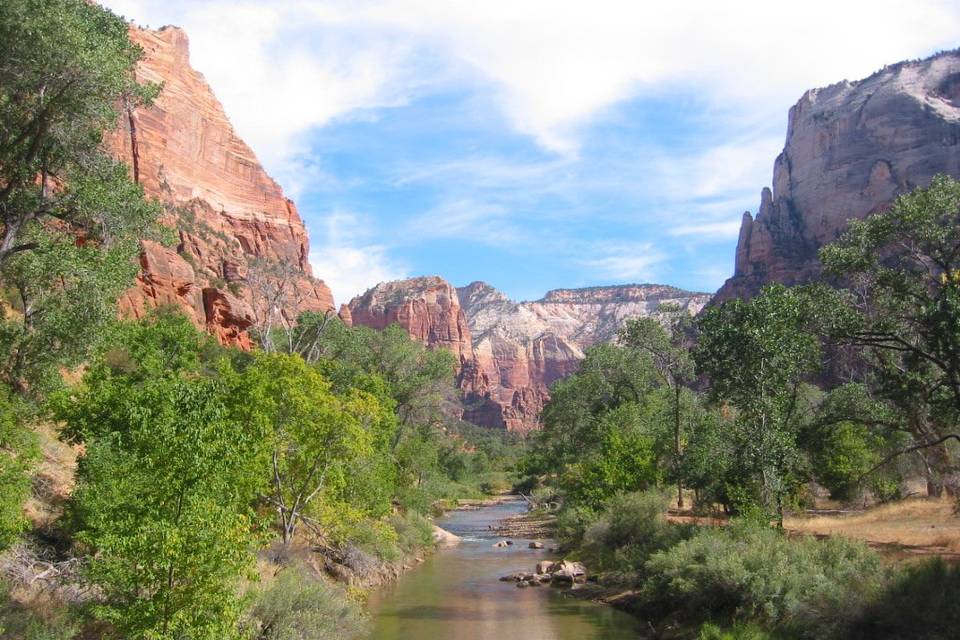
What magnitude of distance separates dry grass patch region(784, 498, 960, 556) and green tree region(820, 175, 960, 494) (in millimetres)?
3005

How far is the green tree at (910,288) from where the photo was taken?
65.5ft

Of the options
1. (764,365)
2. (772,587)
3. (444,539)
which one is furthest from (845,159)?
(772,587)

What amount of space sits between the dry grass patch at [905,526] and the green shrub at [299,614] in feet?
51.3

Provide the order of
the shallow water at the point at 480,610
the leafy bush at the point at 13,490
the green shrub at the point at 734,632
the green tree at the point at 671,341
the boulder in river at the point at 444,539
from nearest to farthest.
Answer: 1. the leafy bush at the point at 13,490
2. the green shrub at the point at 734,632
3. the shallow water at the point at 480,610
4. the green tree at the point at 671,341
5. the boulder in river at the point at 444,539

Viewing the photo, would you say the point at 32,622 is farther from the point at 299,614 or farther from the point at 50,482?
the point at 50,482

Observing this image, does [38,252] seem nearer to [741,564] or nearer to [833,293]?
[741,564]

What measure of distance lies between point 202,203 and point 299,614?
98.2m

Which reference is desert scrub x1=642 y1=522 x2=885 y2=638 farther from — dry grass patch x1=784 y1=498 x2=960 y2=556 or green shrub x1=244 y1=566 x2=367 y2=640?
green shrub x1=244 y1=566 x2=367 y2=640

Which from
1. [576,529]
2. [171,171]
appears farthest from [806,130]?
[576,529]

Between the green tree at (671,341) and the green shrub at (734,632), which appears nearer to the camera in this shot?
the green shrub at (734,632)

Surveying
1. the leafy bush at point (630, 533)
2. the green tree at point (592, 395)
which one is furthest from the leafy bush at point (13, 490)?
the green tree at point (592, 395)

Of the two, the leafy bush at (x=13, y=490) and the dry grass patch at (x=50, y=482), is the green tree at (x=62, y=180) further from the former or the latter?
the leafy bush at (x=13, y=490)

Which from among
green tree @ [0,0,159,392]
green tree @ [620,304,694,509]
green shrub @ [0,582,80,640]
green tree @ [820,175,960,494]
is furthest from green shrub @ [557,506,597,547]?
green shrub @ [0,582,80,640]

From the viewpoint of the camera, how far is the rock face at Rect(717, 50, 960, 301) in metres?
125
